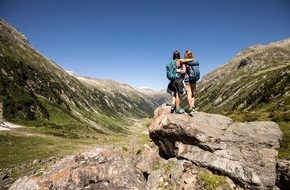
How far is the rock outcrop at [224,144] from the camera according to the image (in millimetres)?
15031

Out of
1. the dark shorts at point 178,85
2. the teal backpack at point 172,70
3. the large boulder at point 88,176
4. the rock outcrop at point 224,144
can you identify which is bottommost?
the large boulder at point 88,176

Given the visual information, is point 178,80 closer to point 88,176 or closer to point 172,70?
point 172,70

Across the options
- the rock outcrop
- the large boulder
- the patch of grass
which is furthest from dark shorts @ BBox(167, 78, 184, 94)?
the large boulder

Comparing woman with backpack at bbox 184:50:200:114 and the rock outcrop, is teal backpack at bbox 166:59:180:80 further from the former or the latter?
the rock outcrop

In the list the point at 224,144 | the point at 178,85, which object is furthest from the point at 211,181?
the point at 178,85

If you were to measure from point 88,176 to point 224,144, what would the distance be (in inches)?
359

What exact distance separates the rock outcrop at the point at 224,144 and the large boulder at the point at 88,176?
4.22 meters

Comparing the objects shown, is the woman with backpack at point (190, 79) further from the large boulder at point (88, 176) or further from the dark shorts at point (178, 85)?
the large boulder at point (88, 176)

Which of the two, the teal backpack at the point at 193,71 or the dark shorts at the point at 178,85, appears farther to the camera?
the teal backpack at the point at 193,71

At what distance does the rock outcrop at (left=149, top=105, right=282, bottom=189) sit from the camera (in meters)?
15.0

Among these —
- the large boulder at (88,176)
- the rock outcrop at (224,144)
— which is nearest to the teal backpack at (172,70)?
the rock outcrop at (224,144)

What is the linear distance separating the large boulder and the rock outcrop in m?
4.22

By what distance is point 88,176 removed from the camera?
1402 cm

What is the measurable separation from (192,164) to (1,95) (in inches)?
4953
